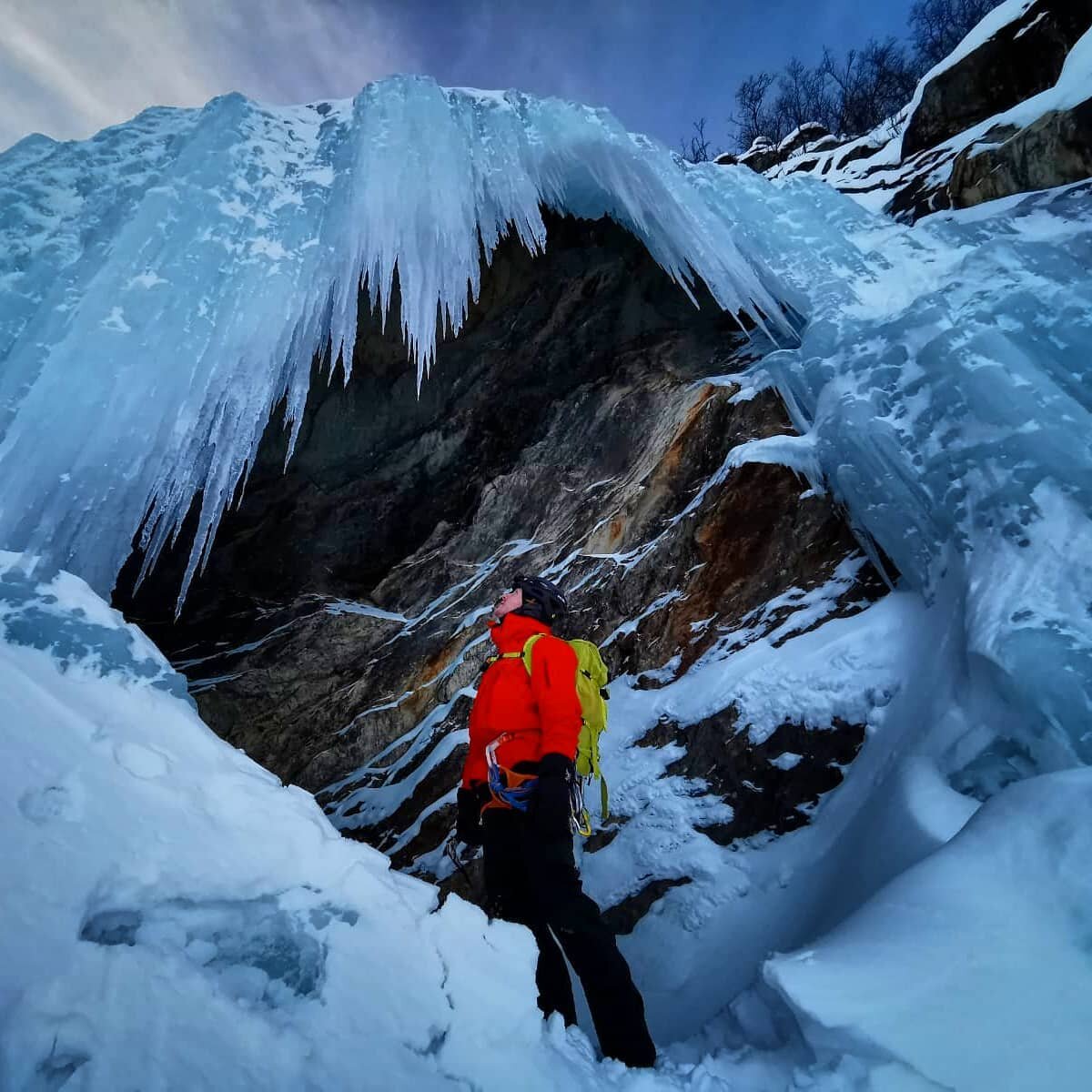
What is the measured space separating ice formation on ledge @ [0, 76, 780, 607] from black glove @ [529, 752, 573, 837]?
115 inches

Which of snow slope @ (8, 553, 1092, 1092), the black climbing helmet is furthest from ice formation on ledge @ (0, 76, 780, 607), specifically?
the black climbing helmet

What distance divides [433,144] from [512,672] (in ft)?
15.5

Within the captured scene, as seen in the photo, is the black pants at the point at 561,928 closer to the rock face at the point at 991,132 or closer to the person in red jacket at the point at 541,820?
the person in red jacket at the point at 541,820

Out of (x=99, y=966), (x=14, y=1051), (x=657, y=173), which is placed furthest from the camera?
(x=657, y=173)

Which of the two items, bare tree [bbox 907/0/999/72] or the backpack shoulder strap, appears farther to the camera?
bare tree [bbox 907/0/999/72]

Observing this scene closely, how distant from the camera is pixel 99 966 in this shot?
3.80ft

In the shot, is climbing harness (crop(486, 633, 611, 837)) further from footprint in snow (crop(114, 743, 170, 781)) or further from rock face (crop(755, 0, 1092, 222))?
rock face (crop(755, 0, 1092, 222))

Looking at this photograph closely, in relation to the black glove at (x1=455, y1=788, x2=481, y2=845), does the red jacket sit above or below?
above

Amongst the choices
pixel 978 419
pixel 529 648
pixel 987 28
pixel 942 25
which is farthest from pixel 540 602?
pixel 942 25

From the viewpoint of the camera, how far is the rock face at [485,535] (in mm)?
4434

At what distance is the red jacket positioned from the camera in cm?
246

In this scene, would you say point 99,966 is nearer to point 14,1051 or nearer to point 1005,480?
point 14,1051

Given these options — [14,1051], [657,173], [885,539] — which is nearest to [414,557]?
[657,173]

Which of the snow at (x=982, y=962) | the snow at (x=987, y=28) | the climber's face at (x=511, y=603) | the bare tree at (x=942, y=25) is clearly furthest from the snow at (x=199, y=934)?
the bare tree at (x=942, y=25)
